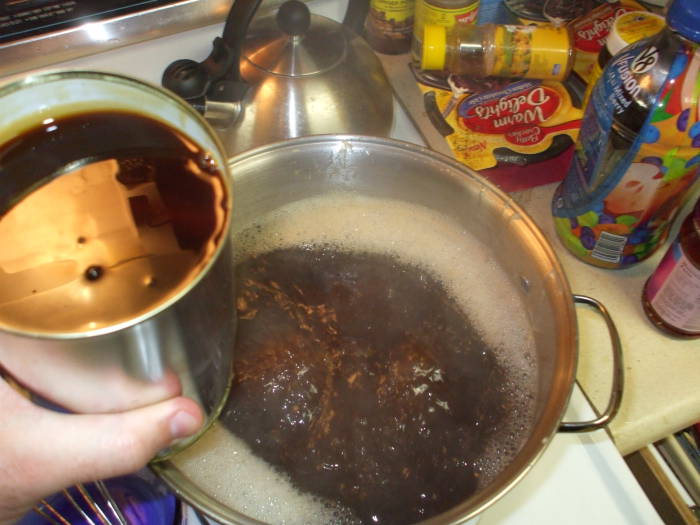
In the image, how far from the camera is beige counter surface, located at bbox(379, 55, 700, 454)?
0.63m

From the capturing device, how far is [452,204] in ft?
2.24

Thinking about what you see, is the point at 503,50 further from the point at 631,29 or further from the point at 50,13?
the point at 50,13

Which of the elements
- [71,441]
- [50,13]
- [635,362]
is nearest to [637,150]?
[635,362]

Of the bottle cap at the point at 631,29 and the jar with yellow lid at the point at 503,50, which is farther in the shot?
the jar with yellow lid at the point at 503,50

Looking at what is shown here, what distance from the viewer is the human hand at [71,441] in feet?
1.23

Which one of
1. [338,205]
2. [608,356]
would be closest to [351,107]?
[338,205]

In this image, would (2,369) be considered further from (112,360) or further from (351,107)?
(351,107)

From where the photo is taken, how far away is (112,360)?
1.05 feet

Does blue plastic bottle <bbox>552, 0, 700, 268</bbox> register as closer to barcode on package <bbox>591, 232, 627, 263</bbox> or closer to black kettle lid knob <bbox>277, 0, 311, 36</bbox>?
barcode on package <bbox>591, 232, 627, 263</bbox>

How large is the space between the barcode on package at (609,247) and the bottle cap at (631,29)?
0.21 metres

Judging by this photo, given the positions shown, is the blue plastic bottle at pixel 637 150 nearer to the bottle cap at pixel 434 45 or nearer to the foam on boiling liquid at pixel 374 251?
the foam on boiling liquid at pixel 374 251

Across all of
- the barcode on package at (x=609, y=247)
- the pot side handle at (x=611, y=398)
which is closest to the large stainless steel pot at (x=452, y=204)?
the pot side handle at (x=611, y=398)

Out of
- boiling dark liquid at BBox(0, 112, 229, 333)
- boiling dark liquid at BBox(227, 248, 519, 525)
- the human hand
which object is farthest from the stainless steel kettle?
the human hand

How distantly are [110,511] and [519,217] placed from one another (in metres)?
0.50
